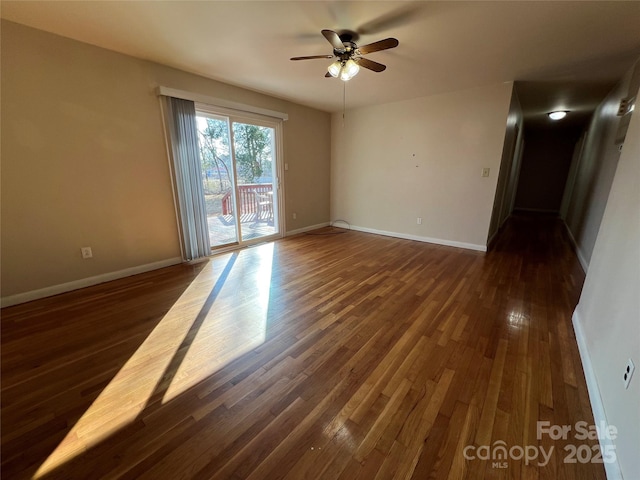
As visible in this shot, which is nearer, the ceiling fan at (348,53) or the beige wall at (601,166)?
the ceiling fan at (348,53)

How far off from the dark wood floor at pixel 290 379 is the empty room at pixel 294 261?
0.01 m

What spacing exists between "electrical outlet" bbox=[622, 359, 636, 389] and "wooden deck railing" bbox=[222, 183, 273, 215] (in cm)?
417

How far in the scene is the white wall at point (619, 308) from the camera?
1057 mm

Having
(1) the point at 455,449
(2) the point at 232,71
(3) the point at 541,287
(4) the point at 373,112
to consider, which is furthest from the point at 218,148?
(3) the point at 541,287

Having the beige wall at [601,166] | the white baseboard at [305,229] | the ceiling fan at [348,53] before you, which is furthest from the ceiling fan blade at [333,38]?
the white baseboard at [305,229]

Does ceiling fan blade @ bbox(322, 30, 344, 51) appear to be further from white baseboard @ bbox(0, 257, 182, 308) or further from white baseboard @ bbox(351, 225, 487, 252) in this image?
white baseboard @ bbox(351, 225, 487, 252)

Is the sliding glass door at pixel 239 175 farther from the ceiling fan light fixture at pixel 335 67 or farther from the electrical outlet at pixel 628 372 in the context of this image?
the electrical outlet at pixel 628 372

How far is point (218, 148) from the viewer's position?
12.4 feet

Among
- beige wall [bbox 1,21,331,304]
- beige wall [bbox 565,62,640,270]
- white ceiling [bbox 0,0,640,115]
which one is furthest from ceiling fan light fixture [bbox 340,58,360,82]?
beige wall [bbox 565,62,640,270]

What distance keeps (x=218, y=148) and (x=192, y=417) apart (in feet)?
11.3

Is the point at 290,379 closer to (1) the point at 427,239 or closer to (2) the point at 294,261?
(2) the point at 294,261

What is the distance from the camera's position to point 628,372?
3.70 ft

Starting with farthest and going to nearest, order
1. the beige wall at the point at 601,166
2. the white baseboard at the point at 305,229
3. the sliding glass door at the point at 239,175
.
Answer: the white baseboard at the point at 305,229 → the sliding glass door at the point at 239,175 → the beige wall at the point at 601,166

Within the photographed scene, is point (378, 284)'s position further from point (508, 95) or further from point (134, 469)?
point (508, 95)
